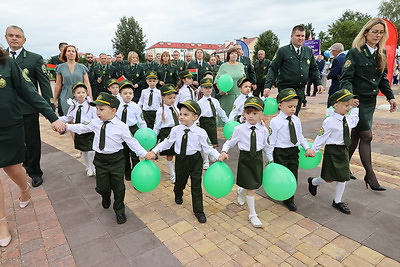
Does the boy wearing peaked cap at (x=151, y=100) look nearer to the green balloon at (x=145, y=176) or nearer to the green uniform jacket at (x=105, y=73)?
the green balloon at (x=145, y=176)

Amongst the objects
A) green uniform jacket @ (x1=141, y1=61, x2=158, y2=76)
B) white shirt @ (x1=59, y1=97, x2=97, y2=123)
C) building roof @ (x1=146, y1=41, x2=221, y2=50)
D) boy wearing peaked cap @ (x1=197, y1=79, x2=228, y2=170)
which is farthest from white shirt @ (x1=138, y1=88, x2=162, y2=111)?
building roof @ (x1=146, y1=41, x2=221, y2=50)

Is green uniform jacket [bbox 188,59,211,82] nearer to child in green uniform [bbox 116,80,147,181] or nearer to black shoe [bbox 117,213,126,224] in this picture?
child in green uniform [bbox 116,80,147,181]

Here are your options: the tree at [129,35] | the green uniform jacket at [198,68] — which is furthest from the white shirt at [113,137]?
the tree at [129,35]

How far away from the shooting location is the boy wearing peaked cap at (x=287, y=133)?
3.45m

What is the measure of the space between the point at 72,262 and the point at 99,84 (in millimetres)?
8191

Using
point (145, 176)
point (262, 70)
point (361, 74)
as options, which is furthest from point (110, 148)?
point (262, 70)

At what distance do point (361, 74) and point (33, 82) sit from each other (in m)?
5.33

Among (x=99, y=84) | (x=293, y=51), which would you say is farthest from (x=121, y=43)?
(x=293, y=51)

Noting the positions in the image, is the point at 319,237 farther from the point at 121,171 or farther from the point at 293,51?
the point at 293,51

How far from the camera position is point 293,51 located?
461 cm

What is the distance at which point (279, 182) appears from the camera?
3084 millimetres

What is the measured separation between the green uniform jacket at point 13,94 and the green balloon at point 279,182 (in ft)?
9.22

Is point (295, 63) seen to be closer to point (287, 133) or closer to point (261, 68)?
point (287, 133)

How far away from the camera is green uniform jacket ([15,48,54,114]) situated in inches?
168
